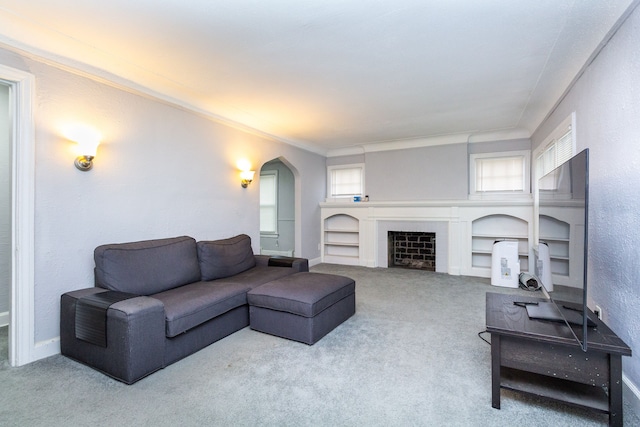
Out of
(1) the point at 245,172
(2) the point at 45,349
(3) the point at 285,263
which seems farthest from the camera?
(1) the point at 245,172

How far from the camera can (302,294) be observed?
9.16 feet

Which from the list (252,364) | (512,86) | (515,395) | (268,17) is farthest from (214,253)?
(512,86)

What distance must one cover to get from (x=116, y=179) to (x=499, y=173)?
568cm

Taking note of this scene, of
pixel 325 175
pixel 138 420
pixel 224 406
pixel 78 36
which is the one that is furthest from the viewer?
pixel 325 175

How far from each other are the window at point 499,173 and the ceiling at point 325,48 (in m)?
1.35

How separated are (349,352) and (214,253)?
180 cm

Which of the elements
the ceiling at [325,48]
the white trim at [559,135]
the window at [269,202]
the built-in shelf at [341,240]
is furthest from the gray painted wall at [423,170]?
the window at [269,202]

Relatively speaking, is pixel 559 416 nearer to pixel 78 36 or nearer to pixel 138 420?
pixel 138 420

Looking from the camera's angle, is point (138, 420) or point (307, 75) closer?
point (138, 420)

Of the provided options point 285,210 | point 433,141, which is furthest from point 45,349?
point 433,141

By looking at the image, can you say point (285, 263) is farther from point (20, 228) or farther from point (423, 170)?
point (423, 170)

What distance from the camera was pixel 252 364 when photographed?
2334mm

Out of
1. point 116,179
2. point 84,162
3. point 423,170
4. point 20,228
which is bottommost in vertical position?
point 20,228

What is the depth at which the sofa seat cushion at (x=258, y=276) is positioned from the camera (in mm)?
3240
